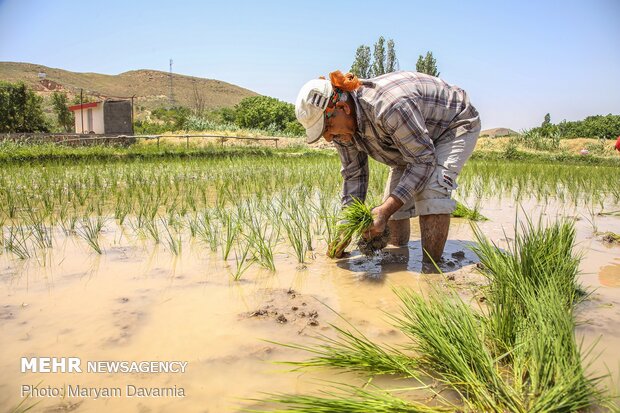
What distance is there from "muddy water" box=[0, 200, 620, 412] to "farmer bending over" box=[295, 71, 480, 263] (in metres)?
0.34

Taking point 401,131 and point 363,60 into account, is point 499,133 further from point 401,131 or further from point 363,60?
point 401,131

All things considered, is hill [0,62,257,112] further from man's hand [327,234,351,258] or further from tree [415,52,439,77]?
man's hand [327,234,351,258]

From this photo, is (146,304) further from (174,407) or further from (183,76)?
(183,76)

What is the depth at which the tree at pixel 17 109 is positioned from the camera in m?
23.8

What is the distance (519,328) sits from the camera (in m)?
1.30

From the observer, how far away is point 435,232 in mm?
2439

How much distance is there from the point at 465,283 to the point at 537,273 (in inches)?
17.6

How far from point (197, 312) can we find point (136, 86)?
202ft

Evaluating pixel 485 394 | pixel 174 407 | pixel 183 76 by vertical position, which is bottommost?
pixel 174 407

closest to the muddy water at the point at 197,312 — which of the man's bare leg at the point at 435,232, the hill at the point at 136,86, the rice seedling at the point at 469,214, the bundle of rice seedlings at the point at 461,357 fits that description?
the man's bare leg at the point at 435,232

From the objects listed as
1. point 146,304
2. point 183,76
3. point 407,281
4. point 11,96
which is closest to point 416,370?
point 407,281

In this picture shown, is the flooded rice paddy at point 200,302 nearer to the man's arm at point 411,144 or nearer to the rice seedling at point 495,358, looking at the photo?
the rice seedling at point 495,358

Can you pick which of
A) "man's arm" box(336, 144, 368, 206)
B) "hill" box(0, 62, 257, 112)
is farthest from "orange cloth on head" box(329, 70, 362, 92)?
"hill" box(0, 62, 257, 112)

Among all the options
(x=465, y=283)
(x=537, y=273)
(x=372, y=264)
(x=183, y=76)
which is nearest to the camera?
(x=537, y=273)
